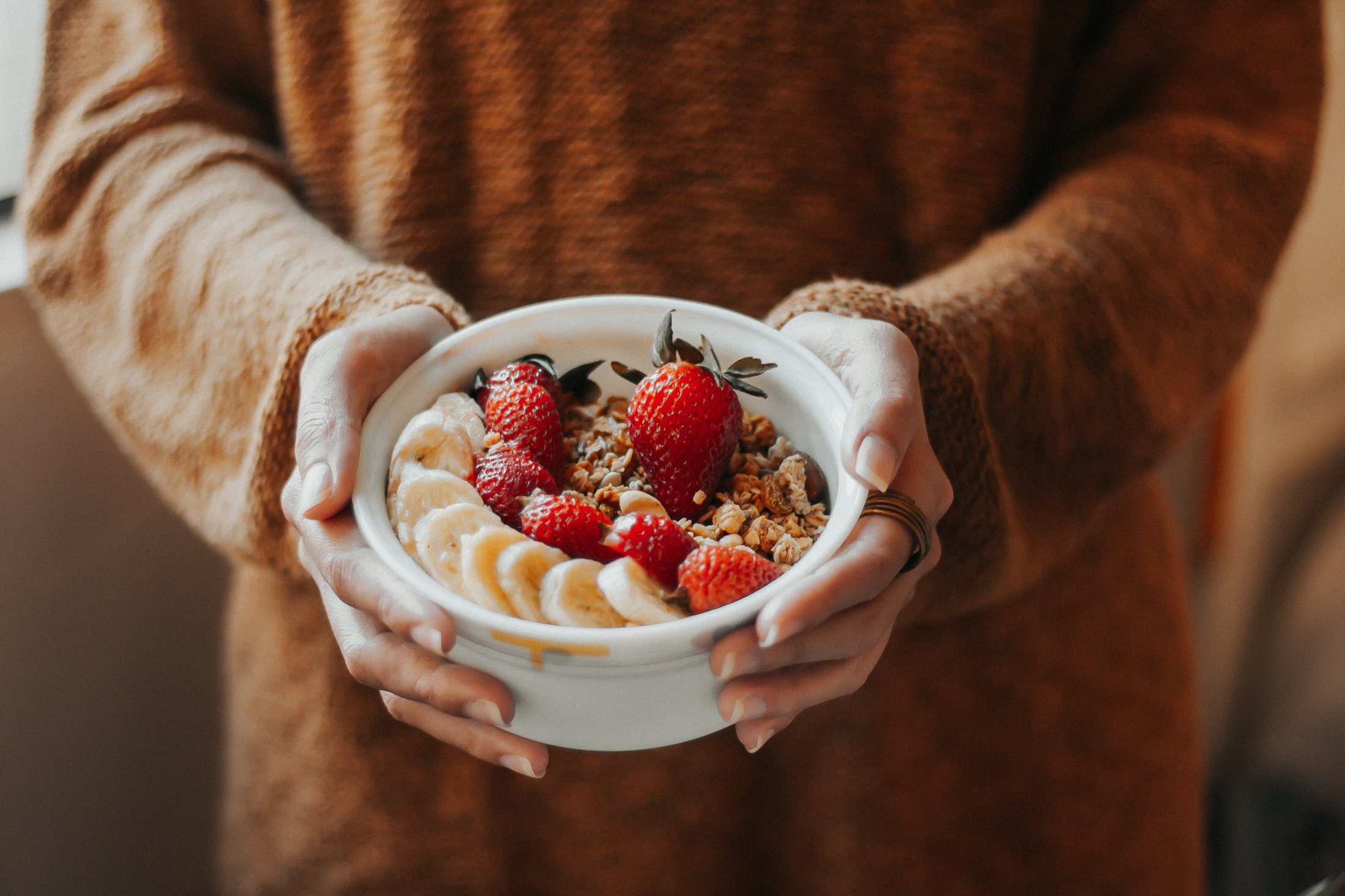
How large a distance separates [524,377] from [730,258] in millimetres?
259

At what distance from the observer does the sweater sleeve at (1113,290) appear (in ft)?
1.98

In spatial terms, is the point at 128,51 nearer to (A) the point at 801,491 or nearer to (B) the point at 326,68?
(B) the point at 326,68

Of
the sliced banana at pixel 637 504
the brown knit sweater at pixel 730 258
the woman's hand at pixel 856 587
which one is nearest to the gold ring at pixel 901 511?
the woman's hand at pixel 856 587

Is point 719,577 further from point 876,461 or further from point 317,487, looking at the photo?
point 317,487

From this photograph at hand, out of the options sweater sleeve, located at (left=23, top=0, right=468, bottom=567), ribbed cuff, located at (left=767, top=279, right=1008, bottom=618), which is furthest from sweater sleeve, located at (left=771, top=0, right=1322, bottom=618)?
sweater sleeve, located at (left=23, top=0, right=468, bottom=567)

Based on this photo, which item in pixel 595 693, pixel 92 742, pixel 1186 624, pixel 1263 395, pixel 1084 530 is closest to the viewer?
pixel 595 693

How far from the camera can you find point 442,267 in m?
0.75

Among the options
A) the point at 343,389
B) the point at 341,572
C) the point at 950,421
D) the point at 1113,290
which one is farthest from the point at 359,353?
the point at 1113,290

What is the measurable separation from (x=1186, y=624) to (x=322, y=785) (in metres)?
0.70

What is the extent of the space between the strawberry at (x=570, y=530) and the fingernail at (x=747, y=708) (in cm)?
9

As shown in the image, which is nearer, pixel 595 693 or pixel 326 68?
pixel 595 693

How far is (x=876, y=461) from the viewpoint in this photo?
439mm

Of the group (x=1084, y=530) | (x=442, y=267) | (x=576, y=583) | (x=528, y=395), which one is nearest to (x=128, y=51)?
(x=442, y=267)

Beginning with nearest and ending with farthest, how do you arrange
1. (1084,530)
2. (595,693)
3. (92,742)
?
(595,693) < (1084,530) < (92,742)
